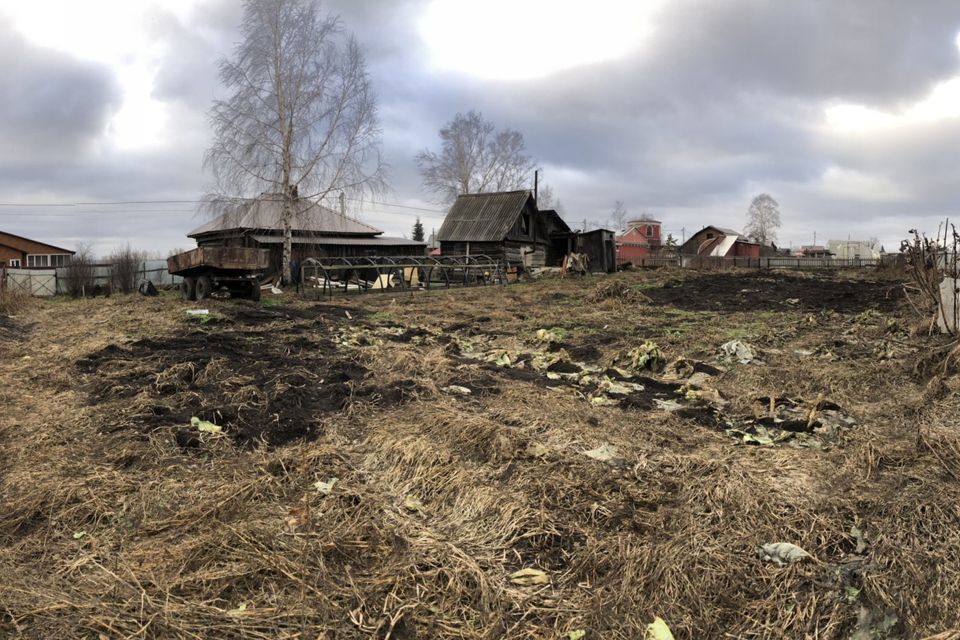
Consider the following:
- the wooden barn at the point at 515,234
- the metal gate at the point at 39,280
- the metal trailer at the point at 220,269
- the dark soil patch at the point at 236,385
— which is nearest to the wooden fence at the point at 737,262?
the wooden barn at the point at 515,234

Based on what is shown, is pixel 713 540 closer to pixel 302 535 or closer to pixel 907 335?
pixel 302 535

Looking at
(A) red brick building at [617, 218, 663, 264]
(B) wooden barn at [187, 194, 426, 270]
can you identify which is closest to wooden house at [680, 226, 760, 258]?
(A) red brick building at [617, 218, 663, 264]

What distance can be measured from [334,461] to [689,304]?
1303cm

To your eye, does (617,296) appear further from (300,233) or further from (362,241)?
(362,241)

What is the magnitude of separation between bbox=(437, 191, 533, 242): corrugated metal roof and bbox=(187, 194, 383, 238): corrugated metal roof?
16.3 feet

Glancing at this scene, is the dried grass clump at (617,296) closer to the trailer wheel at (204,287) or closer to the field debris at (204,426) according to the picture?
the trailer wheel at (204,287)

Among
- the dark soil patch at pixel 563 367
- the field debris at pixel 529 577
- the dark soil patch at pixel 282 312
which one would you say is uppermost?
the dark soil patch at pixel 282 312

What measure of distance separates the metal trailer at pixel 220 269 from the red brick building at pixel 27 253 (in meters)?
29.6

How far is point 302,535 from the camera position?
9.67ft

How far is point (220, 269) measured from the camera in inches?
617

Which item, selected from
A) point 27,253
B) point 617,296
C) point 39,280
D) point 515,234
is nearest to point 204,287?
point 617,296

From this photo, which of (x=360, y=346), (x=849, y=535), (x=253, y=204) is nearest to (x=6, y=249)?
(x=253, y=204)

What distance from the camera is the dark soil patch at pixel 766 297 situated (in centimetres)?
1403

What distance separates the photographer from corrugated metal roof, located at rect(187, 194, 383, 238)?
23.8 meters
